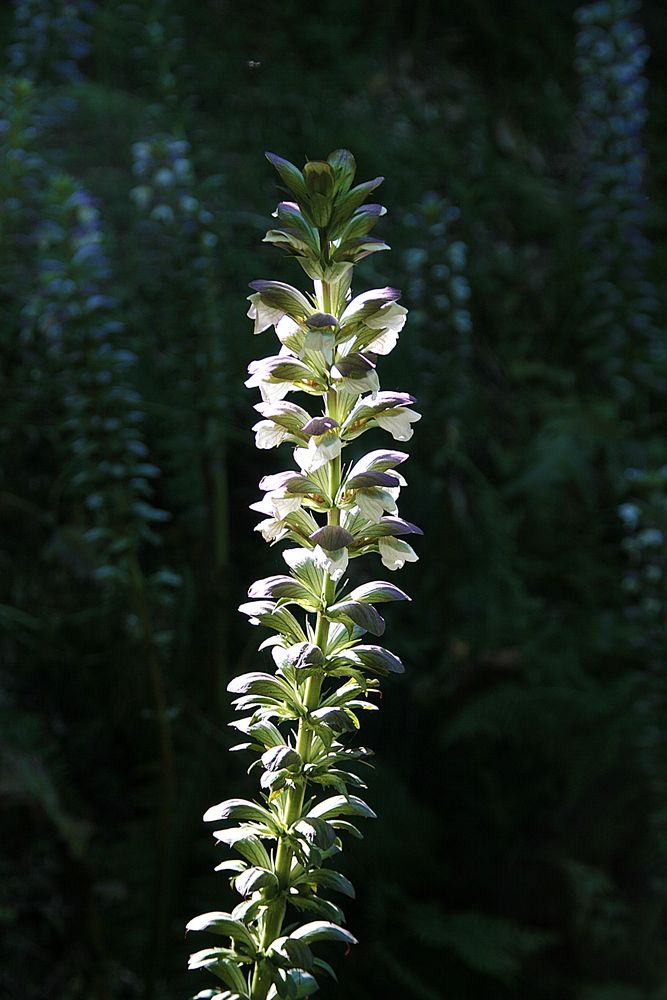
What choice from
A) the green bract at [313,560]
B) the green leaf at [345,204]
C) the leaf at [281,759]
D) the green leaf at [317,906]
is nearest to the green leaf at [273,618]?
the green bract at [313,560]

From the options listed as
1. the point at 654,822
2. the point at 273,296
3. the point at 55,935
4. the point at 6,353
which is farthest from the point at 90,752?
the point at 273,296

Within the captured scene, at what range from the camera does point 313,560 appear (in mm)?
823

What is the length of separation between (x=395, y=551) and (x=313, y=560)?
0.07m

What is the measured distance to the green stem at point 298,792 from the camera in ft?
2.62

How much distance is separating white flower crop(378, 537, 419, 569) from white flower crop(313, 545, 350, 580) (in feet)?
0.21

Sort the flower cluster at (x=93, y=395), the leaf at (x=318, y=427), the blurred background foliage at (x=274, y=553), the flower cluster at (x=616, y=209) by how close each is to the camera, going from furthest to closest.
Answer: the flower cluster at (x=616, y=209) → the blurred background foliage at (x=274, y=553) → the flower cluster at (x=93, y=395) → the leaf at (x=318, y=427)

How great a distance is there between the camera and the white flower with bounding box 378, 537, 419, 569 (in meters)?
0.82

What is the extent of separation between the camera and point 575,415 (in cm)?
341

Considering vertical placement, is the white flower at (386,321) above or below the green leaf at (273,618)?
above

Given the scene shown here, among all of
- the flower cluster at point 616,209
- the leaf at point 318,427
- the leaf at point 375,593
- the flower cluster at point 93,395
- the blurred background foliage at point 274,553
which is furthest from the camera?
the flower cluster at point 616,209

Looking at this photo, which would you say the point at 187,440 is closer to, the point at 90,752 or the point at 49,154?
the point at 90,752

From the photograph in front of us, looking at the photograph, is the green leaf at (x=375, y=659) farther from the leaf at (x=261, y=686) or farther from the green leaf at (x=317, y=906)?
the green leaf at (x=317, y=906)

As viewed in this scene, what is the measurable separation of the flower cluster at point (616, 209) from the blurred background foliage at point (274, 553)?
0.04 ft

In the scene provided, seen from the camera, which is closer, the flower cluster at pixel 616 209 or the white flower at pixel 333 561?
the white flower at pixel 333 561
